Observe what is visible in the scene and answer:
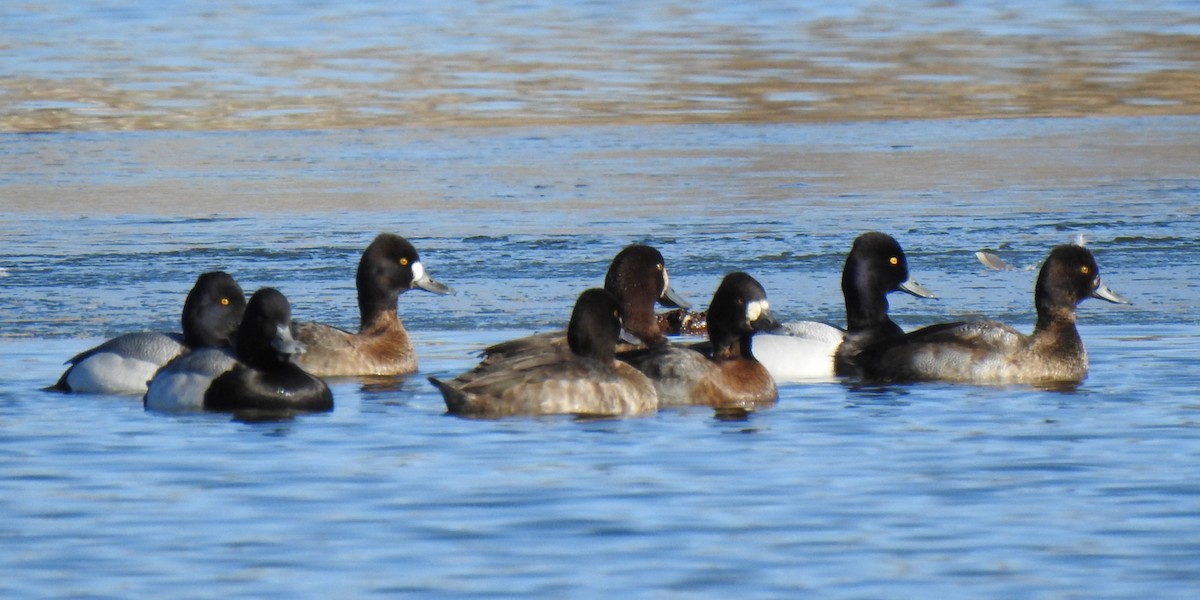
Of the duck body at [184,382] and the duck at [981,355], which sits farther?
the duck at [981,355]

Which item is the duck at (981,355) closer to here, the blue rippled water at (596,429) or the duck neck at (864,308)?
the blue rippled water at (596,429)

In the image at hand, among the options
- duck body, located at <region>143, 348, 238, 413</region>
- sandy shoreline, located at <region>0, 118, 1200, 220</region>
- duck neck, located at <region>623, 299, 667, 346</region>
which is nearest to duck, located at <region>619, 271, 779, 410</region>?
duck neck, located at <region>623, 299, 667, 346</region>

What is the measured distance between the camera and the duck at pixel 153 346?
10.2m

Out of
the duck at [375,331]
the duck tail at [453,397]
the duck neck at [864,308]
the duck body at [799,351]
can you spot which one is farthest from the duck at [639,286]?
the duck tail at [453,397]

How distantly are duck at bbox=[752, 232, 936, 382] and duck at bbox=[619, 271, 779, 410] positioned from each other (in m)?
0.57

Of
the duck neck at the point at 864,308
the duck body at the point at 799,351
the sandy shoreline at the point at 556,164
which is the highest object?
the sandy shoreline at the point at 556,164

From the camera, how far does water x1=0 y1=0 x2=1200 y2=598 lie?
6598 millimetres

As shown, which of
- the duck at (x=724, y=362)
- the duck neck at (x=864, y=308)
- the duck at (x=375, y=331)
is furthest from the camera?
the duck neck at (x=864, y=308)

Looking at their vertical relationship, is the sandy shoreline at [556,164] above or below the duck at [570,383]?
above

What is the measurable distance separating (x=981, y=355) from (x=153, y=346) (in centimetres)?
428

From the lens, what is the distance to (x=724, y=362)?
10.2m

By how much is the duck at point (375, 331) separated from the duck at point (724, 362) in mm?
1540

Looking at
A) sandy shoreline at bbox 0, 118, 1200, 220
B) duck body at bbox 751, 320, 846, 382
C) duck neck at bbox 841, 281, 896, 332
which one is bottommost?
duck body at bbox 751, 320, 846, 382

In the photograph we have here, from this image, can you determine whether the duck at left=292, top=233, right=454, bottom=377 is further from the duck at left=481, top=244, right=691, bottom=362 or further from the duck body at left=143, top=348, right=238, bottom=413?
the duck at left=481, top=244, right=691, bottom=362
